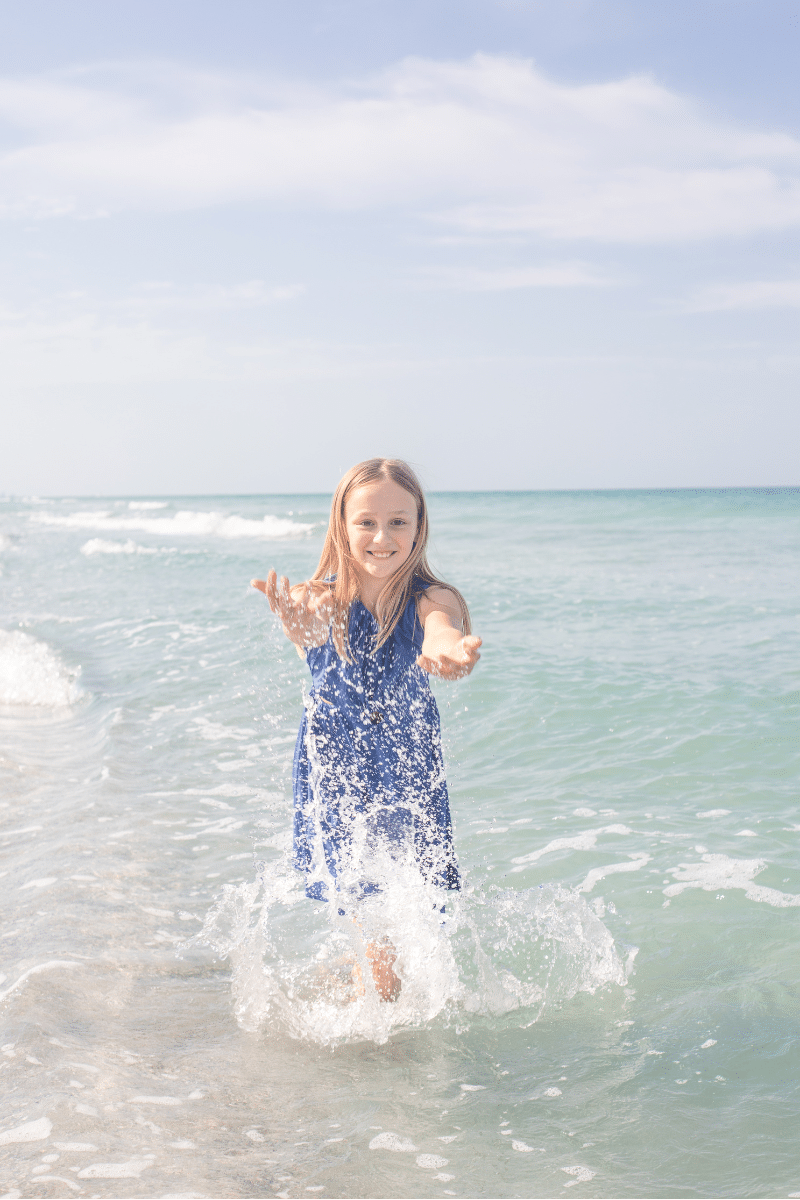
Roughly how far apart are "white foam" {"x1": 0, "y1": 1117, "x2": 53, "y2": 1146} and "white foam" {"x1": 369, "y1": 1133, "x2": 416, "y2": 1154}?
37.1 inches

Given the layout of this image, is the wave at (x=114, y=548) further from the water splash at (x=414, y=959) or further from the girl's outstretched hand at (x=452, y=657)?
the girl's outstretched hand at (x=452, y=657)

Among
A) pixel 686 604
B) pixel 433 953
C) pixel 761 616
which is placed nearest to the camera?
pixel 433 953

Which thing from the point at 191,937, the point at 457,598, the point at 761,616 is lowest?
the point at 191,937

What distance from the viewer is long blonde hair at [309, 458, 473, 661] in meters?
3.32

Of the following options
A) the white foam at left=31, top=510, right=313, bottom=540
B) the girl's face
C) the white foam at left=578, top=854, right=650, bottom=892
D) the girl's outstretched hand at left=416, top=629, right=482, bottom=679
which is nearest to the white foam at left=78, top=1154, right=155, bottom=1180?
the girl's outstretched hand at left=416, top=629, right=482, bottom=679

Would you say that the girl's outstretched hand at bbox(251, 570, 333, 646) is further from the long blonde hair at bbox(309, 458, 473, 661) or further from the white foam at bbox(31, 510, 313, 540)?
the white foam at bbox(31, 510, 313, 540)

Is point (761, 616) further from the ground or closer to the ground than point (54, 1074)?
further from the ground

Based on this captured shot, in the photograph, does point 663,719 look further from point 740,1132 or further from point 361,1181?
point 361,1181

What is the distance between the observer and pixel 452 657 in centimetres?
282

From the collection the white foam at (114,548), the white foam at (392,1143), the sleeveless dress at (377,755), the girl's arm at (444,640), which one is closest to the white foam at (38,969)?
the sleeveless dress at (377,755)

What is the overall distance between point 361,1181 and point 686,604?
36.6 ft

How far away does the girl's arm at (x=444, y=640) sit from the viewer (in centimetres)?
278

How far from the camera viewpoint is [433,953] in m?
3.54

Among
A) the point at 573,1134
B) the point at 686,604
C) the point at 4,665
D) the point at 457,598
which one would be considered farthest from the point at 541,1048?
the point at 686,604
